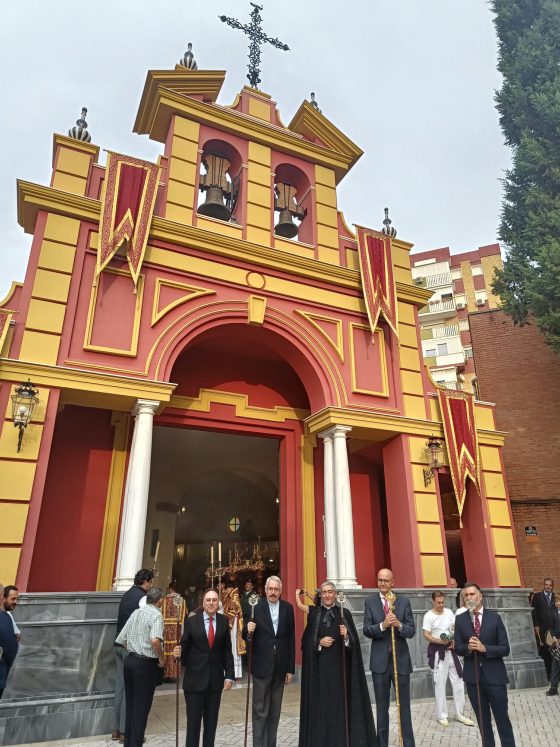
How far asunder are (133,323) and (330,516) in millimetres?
4734

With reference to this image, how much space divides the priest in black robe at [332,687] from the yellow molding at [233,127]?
928 centimetres

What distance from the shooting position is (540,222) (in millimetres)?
12703

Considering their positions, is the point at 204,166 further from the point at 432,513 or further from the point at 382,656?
the point at 382,656

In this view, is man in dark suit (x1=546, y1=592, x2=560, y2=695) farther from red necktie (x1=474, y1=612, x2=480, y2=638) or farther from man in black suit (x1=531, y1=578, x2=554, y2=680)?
red necktie (x1=474, y1=612, x2=480, y2=638)

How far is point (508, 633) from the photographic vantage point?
912 cm

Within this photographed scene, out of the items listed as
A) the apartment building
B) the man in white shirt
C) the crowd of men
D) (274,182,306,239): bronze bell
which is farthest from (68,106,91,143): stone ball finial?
the apartment building

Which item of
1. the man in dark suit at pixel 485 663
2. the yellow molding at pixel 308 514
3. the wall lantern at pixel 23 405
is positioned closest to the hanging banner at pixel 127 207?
the wall lantern at pixel 23 405

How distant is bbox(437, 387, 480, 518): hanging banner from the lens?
32.7ft

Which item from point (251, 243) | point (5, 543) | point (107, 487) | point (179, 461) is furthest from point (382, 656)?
point (179, 461)

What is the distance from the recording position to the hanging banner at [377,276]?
34.4 feet

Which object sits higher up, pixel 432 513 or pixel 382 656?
pixel 432 513

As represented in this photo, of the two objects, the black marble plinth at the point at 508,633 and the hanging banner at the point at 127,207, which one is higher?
the hanging banner at the point at 127,207

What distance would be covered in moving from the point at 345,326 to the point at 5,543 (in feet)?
22.6

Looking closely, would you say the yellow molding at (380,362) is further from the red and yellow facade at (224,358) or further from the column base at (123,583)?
the column base at (123,583)
